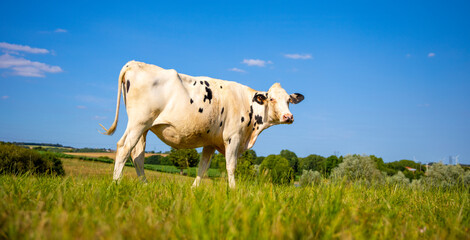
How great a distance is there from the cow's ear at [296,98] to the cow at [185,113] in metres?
0.92

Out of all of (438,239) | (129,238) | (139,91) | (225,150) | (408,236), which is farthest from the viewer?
(225,150)

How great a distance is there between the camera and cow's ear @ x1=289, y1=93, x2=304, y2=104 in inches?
384

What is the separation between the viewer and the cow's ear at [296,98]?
9.77 m

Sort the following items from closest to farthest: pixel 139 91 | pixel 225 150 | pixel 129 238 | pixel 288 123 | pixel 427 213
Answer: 1. pixel 129 238
2. pixel 427 213
3. pixel 139 91
4. pixel 225 150
5. pixel 288 123

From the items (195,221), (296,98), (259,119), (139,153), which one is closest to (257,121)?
(259,119)

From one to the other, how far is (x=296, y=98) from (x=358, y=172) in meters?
2.73

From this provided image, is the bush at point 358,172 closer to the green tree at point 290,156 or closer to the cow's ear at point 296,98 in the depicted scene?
the cow's ear at point 296,98

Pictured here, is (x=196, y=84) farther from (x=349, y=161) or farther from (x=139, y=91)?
(x=349, y=161)

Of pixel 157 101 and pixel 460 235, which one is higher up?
pixel 157 101

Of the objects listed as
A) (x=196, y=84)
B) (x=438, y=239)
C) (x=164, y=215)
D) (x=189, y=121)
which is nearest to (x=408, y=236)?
(x=438, y=239)

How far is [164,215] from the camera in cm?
343

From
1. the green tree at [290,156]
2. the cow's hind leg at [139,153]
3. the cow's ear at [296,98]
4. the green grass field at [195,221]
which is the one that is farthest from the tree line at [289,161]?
the green grass field at [195,221]

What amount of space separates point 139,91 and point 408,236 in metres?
5.72

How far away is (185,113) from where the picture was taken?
7441 mm
